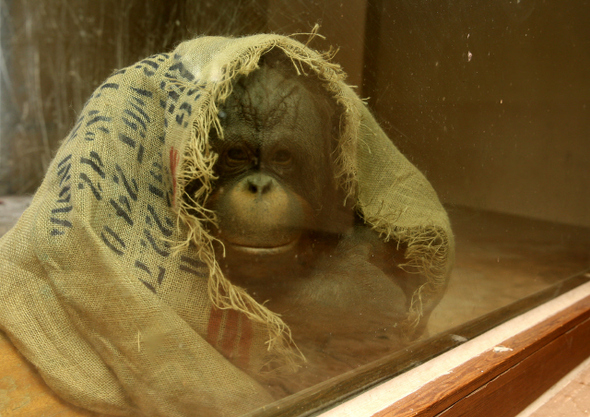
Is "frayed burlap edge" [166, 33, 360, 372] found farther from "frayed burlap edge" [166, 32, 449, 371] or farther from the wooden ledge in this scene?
the wooden ledge

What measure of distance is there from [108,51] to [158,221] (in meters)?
0.34

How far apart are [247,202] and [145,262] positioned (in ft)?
0.69

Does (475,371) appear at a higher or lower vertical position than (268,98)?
lower

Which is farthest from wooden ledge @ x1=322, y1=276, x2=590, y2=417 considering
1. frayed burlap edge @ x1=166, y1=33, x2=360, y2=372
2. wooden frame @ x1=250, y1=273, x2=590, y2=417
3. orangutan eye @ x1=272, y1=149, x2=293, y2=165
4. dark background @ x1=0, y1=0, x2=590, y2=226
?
orangutan eye @ x1=272, y1=149, x2=293, y2=165

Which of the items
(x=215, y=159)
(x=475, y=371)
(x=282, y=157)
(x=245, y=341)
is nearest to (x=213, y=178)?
(x=215, y=159)

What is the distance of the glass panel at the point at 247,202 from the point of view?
0.76m

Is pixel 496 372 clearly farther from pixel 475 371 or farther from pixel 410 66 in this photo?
pixel 410 66

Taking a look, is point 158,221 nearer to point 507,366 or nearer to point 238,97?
point 238,97

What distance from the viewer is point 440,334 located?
3.54ft

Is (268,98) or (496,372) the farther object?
(496,372)

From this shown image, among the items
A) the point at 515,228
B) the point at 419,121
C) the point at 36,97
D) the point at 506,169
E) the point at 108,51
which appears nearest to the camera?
the point at 36,97

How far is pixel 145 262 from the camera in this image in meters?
0.83

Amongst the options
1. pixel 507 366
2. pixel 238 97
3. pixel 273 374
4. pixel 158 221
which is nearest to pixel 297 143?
pixel 238 97

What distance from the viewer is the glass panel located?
2.51ft
